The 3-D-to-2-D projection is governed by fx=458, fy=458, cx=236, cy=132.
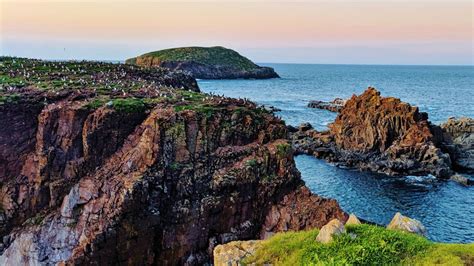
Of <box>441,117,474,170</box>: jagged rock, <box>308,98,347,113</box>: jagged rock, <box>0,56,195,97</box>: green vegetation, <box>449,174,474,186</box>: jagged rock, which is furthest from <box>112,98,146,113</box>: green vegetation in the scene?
<box>308,98,347,113</box>: jagged rock

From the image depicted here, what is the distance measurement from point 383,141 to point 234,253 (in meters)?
50.6

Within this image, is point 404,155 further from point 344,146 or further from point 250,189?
point 250,189

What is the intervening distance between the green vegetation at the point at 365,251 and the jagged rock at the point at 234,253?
0.32m

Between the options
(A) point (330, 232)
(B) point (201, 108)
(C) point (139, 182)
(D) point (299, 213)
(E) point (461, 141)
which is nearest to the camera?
(A) point (330, 232)

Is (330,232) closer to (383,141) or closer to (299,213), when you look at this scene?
(299,213)

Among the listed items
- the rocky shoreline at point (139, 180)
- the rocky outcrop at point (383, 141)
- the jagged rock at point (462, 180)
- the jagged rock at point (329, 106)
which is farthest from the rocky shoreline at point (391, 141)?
the jagged rock at point (329, 106)

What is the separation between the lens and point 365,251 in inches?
693

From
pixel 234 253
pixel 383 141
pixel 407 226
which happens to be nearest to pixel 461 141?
pixel 383 141

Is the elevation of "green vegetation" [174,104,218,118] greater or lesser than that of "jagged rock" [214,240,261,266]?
greater

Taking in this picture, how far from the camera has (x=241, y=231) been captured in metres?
29.8

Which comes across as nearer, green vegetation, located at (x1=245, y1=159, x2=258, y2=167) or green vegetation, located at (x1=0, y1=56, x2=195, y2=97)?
green vegetation, located at (x1=245, y1=159, x2=258, y2=167)

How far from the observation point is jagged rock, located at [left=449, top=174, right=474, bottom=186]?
54.8 m

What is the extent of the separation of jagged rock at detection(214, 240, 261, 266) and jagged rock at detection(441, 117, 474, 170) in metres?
52.3

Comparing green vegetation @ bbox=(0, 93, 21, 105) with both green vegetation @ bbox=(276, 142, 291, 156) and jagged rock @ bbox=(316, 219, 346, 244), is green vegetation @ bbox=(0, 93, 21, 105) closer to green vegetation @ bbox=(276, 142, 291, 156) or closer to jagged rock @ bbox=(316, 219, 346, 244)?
green vegetation @ bbox=(276, 142, 291, 156)
